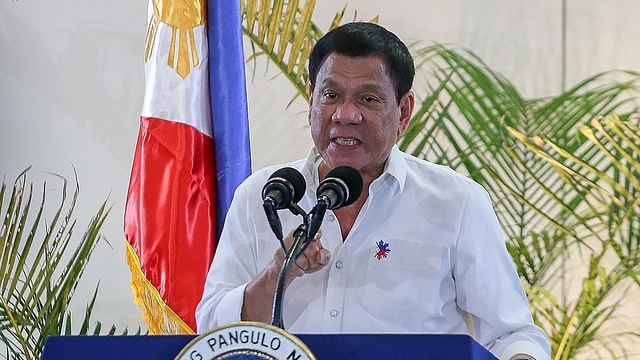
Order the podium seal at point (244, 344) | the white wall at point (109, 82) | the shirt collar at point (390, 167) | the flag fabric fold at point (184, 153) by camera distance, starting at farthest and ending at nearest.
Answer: the white wall at point (109, 82) < the flag fabric fold at point (184, 153) < the shirt collar at point (390, 167) < the podium seal at point (244, 344)

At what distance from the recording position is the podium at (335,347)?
1355 mm

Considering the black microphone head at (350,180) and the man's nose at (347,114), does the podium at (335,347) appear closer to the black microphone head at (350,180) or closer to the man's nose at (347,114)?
the black microphone head at (350,180)

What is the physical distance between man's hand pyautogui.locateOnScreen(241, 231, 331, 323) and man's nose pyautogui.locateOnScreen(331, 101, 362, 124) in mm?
312

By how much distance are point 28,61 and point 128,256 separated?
153 cm

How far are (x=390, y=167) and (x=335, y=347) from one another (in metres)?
0.87

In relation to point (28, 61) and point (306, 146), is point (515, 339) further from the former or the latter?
point (28, 61)

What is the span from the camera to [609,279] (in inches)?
127

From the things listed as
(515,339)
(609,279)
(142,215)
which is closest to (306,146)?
(142,215)

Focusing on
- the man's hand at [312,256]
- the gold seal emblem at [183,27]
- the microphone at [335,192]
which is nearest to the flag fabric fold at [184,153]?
the gold seal emblem at [183,27]

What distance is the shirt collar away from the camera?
7.20 feet

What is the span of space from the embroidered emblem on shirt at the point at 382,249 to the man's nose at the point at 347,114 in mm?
274

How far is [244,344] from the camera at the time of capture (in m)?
1.34

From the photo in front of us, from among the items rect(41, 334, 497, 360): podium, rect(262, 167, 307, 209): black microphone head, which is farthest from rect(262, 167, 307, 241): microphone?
rect(41, 334, 497, 360): podium

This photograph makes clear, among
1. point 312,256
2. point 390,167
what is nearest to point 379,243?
point 390,167
